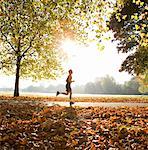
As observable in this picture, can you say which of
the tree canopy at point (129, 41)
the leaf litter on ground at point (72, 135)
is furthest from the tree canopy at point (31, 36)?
the leaf litter on ground at point (72, 135)

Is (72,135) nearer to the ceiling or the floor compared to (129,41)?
nearer to the floor

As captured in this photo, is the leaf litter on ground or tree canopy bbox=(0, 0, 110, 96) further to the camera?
tree canopy bbox=(0, 0, 110, 96)

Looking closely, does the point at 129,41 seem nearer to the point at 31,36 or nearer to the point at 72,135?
the point at 31,36

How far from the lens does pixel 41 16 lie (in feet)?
105

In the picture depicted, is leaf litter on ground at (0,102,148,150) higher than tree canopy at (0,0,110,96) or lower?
lower

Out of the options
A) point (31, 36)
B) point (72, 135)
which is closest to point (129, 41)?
point (31, 36)

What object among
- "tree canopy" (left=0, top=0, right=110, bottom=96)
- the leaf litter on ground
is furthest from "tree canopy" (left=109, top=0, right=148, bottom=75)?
the leaf litter on ground

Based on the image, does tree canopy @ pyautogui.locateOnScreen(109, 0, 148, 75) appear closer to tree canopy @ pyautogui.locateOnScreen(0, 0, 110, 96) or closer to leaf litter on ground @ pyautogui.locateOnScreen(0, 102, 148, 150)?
tree canopy @ pyautogui.locateOnScreen(0, 0, 110, 96)

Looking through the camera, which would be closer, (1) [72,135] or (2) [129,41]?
(1) [72,135]

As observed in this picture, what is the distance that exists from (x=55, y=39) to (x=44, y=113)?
2250cm

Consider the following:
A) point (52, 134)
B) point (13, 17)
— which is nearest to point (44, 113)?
point (52, 134)

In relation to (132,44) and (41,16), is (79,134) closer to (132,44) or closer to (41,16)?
(41,16)

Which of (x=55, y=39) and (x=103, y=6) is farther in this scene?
(x=55, y=39)

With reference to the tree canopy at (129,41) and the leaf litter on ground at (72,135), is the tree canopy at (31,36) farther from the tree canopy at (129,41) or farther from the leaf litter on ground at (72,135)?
the leaf litter on ground at (72,135)
